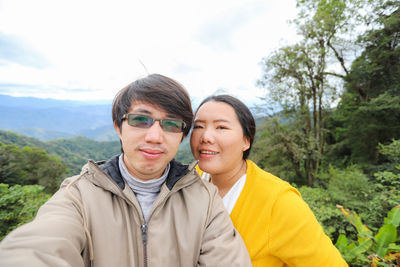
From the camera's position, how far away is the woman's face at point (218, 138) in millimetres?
1815

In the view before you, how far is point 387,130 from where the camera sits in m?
12.0

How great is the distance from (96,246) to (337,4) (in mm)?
15143

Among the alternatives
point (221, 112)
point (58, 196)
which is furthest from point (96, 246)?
point (221, 112)

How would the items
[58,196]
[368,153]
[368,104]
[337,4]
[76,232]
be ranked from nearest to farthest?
[76,232] < [58,196] < [337,4] < [368,104] < [368,153]

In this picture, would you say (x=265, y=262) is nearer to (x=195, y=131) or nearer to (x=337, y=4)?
(x=195, y=131)

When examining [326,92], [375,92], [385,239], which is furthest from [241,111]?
[375,92]

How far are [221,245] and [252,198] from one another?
593mm

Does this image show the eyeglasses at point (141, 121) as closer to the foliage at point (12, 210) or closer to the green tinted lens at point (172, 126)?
the green tinted lens at point (172, 126)

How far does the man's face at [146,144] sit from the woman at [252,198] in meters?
0.54

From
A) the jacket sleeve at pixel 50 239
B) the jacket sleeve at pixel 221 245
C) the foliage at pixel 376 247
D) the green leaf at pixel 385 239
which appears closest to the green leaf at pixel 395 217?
the foliage at pixel 376 247

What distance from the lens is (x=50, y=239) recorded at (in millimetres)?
920

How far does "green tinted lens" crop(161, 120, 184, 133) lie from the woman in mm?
403

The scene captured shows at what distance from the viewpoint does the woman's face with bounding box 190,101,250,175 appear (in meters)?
1.82

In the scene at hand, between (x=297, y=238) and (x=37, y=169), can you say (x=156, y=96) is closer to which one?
(x=297, y=238)
